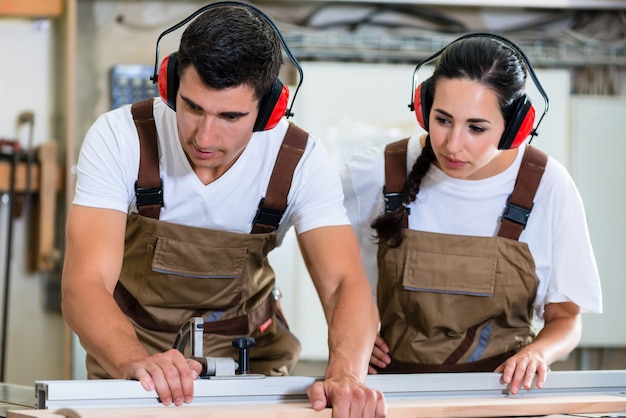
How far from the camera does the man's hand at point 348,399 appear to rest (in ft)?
5.29

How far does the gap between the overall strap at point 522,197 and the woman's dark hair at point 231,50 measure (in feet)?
2.20

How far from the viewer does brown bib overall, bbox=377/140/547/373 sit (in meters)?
2.26

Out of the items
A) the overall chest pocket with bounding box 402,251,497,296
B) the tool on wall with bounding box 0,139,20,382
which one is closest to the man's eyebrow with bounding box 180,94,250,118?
the overall chest pocket with bounding box 402,251,497,296

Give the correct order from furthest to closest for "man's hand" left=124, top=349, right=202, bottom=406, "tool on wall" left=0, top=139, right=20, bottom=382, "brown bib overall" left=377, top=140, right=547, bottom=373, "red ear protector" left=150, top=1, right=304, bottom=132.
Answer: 1. "tool on wall" left=0, top=139, right=20, bottom=382
2. "brown bib overall" left=377, top=140, right=547, bottom=373
3. "red ear protector" left=150, top=1, right=304, bottom=132
4. "man's hand" left=124, top=349, right=202, bottom=406

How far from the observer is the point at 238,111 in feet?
6.12

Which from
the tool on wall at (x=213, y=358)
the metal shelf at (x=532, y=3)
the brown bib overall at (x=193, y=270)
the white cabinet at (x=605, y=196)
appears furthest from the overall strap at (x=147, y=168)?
the white cabinet at (x=605, y=196)

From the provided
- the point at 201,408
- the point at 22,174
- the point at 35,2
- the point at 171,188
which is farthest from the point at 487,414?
the point at 35,2

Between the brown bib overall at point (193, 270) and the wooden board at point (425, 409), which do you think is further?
the brown bib overall at point (193, 270)

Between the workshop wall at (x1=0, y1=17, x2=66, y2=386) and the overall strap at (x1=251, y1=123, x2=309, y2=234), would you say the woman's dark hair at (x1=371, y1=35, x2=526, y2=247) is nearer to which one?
the overall strap at (x1=251, y1=123, x2=309, y2=234)

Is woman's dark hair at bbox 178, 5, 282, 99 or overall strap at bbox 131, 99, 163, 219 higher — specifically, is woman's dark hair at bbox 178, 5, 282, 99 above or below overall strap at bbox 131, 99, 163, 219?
above

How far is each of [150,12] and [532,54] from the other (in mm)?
1727

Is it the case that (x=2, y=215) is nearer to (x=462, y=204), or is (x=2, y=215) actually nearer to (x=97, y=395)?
(x=462, y=204)

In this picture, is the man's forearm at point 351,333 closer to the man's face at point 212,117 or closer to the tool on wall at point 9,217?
the man's face at point 212,117

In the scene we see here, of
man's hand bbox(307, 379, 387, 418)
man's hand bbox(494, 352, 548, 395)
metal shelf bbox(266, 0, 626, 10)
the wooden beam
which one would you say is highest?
metal shelf bbox(266, 0, 626, 10)
